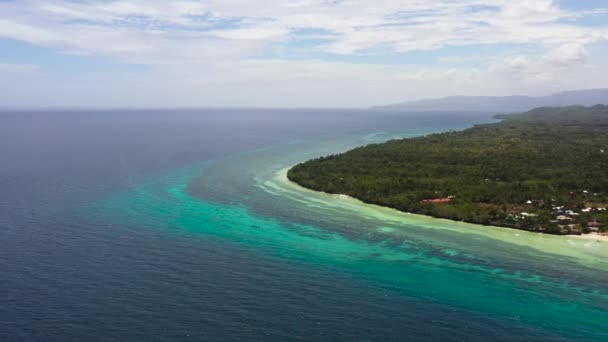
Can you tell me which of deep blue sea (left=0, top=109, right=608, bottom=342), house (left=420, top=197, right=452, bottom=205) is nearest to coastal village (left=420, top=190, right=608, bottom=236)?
house (left=420, top=197, right=452, bottom=205)

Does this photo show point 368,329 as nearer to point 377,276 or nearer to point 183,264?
point 377,276

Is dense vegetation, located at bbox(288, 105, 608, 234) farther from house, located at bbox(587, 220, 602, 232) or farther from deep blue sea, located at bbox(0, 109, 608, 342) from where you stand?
deep blue sea, located at bbox(0, 109, 608, 342)

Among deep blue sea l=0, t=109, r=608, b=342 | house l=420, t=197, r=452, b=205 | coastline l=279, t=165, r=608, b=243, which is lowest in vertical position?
deep blue sea l=0, t=109, r=608, b=342

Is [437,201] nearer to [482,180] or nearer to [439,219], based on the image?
[439,219]

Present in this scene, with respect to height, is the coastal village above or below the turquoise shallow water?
above

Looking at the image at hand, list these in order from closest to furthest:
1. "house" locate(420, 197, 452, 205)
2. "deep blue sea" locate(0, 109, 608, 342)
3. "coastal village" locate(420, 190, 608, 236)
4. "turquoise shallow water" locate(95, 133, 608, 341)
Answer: "deep blue sea" locate(0, 109, 608, 342), "turquoise shallow water" locate(95, 133, 608, 341), "coastal village" locate(420, 190, 608, 236), "house" locate(420, 197, 452, 205)

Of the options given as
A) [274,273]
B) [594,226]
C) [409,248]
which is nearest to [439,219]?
[409,248]
